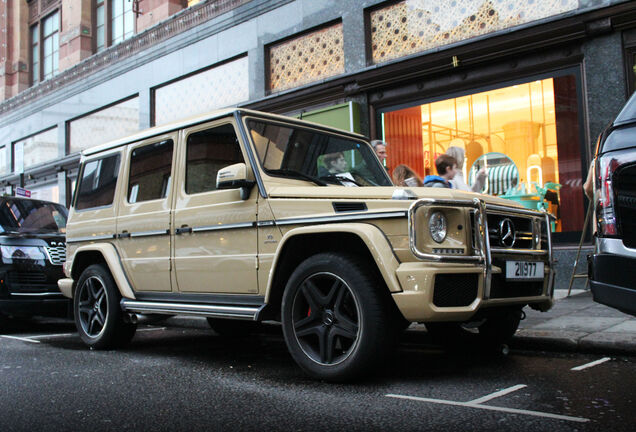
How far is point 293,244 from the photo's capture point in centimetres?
422

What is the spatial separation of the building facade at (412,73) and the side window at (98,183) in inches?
232

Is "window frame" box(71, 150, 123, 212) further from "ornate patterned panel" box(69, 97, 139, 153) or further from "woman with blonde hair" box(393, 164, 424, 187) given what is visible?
"ornate patterned panel" box(69, 97, 139, 153)

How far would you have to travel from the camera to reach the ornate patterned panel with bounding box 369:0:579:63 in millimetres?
9375

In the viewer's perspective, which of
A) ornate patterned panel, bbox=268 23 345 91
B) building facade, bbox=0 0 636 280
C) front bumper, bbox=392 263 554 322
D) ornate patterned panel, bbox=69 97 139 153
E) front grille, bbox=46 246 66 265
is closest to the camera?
front bumper, bbox=392 263 554 322

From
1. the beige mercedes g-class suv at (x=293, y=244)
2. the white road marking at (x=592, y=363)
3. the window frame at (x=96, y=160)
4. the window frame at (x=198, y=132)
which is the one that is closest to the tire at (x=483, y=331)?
the beige mercedes g-class suv at (x=293, y=244)

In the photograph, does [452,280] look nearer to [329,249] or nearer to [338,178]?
[329,249]

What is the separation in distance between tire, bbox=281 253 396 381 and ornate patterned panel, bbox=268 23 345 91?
8.41m

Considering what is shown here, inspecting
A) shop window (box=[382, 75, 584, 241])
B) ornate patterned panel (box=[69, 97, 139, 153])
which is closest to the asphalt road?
shop window (box=[382, 75, 584, 241])

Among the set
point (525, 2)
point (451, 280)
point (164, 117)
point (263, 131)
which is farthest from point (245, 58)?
point (451, 280)

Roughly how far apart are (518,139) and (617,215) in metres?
7.05

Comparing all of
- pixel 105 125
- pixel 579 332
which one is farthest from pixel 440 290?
pixel 105 125

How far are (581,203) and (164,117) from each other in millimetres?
10742

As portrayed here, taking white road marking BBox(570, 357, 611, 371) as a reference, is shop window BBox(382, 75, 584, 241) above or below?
above

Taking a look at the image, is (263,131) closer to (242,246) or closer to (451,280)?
(242,246)
